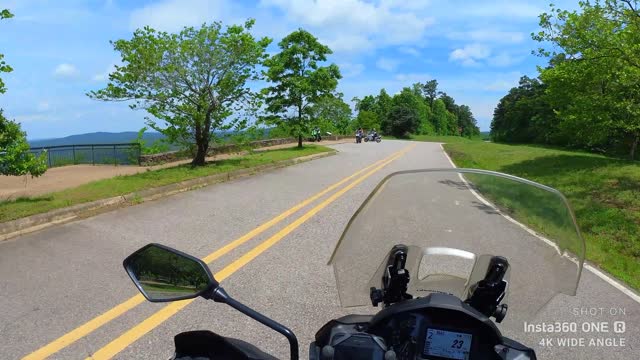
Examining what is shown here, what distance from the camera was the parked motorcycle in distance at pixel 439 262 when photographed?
1.97 metres

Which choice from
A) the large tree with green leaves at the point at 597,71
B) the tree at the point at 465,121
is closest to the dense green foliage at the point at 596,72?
the large tree with green leaves at the point at 597,71

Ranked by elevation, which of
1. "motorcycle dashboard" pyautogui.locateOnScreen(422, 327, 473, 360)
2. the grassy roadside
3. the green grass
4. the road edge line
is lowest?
the green grass

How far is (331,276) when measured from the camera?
607 cm

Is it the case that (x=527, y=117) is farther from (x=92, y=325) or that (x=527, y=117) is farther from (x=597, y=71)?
(x=92, y=325)

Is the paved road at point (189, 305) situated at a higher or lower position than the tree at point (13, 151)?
lower

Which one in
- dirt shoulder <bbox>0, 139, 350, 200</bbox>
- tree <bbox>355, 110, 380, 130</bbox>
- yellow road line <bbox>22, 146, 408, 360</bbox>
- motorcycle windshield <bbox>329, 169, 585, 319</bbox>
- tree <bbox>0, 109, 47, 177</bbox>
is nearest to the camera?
motorcycle windshield <bbox>329, 169, 585, 319</bbox>

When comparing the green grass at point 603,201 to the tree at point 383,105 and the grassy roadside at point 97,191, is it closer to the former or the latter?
the grassy roadside at point 97,191

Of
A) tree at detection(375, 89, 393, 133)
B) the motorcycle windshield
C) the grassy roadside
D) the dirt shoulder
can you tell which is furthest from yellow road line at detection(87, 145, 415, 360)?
tree at detection(375, 89, 393, 133)

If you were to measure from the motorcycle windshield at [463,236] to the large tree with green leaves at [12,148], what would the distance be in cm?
920

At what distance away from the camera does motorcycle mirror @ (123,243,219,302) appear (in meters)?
1.94

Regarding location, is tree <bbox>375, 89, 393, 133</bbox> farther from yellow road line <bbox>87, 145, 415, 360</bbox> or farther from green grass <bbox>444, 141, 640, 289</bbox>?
yellow road line <bbox>87, 145, 415, 360</bbox>

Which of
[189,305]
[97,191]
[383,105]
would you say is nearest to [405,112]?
[383,105]

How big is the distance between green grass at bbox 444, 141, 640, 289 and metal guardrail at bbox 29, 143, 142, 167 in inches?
643

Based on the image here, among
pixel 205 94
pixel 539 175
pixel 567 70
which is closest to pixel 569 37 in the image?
pixel 567 70
